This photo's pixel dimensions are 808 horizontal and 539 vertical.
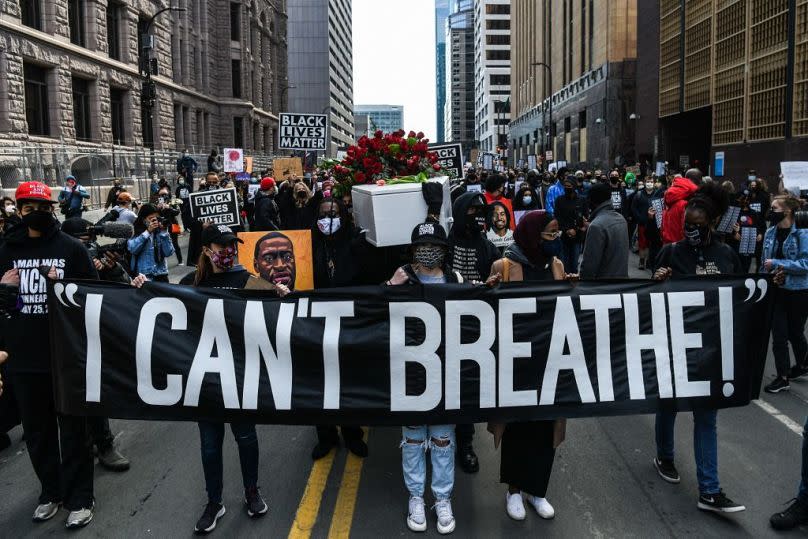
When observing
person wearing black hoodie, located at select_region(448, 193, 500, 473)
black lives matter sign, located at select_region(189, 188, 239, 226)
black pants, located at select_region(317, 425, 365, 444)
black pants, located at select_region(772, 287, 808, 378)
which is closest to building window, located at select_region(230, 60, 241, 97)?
black lives matter sign, located at select_region(189, 188, 239, 226)

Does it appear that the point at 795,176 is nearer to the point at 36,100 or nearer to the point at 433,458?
the point at 433,458

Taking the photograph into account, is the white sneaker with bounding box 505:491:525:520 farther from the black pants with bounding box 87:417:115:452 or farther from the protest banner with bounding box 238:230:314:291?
the protest banner with bounding box 238:230:314:291

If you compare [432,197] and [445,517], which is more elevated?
[432,197]

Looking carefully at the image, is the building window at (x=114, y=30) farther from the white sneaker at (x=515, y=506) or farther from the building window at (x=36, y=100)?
the white sneaker at (x=515, y=506)

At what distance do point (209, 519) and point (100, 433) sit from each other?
176cm

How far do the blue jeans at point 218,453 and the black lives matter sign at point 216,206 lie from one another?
17.4 ft

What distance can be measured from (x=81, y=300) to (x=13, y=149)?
21188 millimetres

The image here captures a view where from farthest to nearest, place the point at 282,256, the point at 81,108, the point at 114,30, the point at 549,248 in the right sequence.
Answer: the point at 114,30 < the point at 81,108 < the point at 282,256 < the point at 549,248

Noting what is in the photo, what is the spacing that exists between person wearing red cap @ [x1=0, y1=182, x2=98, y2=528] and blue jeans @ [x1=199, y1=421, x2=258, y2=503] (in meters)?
0.85

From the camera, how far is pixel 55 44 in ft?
95.1

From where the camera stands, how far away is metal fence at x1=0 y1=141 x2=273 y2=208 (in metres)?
22.9

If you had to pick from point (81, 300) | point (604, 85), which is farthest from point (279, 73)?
point (81, 300)

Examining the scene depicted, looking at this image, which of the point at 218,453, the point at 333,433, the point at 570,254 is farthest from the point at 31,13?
the point at 218,453

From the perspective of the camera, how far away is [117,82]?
118 feet
